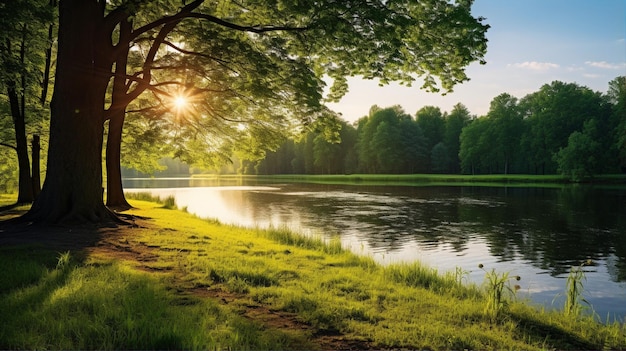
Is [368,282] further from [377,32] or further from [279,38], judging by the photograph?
[279,38]

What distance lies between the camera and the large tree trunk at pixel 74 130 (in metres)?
13.5

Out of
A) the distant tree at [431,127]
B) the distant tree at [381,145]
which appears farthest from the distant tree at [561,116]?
the distant tree at [431,127]

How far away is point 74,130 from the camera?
13.7 metres

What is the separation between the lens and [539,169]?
96062mm

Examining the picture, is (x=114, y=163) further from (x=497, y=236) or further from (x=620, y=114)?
(x=620, y=114)

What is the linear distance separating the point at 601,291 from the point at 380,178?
8826 cm

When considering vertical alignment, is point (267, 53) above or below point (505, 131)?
below

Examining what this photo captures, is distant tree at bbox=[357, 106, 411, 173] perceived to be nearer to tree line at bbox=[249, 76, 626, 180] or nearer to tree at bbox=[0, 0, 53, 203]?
tree line at bbox=[249, 76, 626, 180]

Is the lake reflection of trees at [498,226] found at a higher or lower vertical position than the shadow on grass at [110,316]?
lower

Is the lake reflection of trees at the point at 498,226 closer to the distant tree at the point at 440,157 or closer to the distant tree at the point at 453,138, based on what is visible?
the distant tree at the point at 440,157

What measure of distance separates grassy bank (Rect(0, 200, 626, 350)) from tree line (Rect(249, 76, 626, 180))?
4640 cm

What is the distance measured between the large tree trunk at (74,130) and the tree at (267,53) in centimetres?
3

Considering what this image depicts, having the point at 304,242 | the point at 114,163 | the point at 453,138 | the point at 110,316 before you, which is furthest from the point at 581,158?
the point at 110,316

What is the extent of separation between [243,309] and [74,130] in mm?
10284
